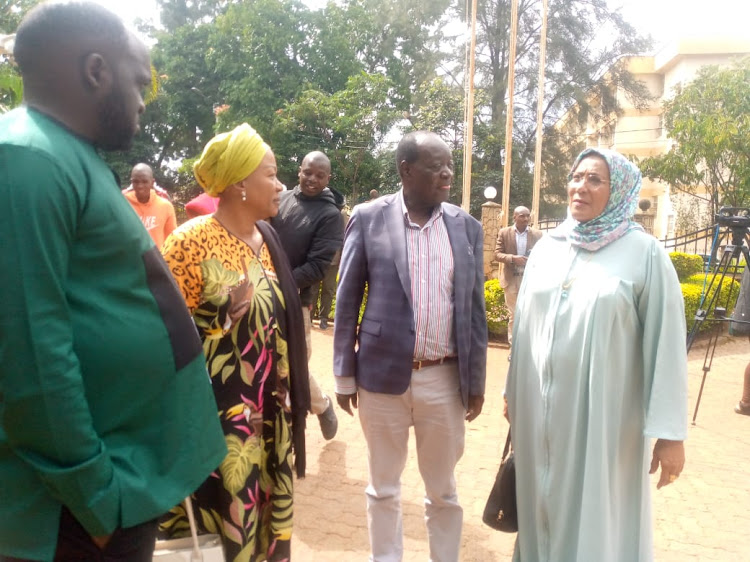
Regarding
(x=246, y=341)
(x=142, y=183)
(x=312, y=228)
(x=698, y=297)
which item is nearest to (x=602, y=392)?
(x=246, y=341)

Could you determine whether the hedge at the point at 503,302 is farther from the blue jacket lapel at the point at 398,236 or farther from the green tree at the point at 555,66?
the green tree at the point at 555,66

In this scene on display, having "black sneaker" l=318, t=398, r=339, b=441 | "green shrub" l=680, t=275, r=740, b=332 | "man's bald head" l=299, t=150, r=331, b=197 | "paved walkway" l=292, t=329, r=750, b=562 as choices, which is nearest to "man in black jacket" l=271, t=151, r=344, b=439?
"man's bald head" l=299, t=150, r=331, b=197

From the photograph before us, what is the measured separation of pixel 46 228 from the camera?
116 cm

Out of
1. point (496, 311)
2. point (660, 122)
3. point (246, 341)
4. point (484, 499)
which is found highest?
point (660, 122)

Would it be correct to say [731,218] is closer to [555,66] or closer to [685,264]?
[685,264]

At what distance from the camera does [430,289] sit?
9.18ft

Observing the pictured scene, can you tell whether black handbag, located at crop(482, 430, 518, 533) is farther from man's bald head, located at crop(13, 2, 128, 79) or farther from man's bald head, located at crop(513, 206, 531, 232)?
man's bald head, located at crop(513, 206, 531, 232)

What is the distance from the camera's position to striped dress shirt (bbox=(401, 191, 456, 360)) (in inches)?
109

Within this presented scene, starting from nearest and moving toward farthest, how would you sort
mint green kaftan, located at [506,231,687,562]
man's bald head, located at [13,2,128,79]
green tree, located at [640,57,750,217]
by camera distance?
man's bald head, located at [13,2,128,79] → mint green kaftan, located at [506,231,687,562] → green tree, located at [640,57,750,217]

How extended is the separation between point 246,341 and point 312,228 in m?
1.96

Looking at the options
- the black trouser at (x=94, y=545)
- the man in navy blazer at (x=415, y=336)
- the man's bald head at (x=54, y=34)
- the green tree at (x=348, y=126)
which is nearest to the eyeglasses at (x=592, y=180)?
the man in navy blazer at (x=415, y=336)

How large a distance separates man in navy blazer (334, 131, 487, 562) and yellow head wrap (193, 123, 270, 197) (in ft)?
2.29

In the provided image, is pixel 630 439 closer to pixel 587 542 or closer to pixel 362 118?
pixel 587 542

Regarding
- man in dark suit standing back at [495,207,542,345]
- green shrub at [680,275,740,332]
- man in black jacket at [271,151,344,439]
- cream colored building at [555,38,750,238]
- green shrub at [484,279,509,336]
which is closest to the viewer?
man in black jacket at [271,151,344,439]
